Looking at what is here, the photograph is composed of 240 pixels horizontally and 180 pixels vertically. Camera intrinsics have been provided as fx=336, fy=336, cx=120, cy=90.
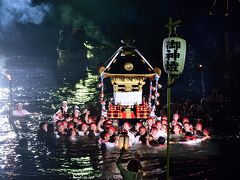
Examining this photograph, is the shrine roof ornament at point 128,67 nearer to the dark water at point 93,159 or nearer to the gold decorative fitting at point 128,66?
the gold decorative fitting at point 128,66

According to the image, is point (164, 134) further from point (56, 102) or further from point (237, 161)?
point (56, 102)

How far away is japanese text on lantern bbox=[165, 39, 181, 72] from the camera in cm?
1117

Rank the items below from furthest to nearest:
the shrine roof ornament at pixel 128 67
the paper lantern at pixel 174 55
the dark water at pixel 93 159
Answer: the shrine roof ornament at pixel 128 67 < the dark water at pixel 93 159 < the paper lantern at pixel 174 55

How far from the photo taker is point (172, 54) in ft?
37.0

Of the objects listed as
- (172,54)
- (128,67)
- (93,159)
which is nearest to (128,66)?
(128,67)

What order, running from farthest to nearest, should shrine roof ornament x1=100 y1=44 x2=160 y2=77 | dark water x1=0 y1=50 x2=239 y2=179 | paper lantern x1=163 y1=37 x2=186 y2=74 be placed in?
shrine roof ornament x1=100 y1=44 x2=160 y2=77 < dark water x1=0 y1=50 x2=239 y2=179 < paper lantern x1=163 y1=37 x2=186 y2=74

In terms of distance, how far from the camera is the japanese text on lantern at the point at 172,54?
11172 mm

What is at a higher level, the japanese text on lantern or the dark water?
the japanese text on lantern

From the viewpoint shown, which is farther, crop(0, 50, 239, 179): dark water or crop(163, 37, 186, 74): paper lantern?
crop(0, 50, 239, 179): dark water

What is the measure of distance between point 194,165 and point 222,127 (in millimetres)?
7513

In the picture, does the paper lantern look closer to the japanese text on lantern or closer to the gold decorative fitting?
the japanese text on lantern

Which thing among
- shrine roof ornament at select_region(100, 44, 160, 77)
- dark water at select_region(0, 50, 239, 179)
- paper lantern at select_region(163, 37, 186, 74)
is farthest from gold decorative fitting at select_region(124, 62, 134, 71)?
paper lantern at select_region(163, 37, 186, 74)

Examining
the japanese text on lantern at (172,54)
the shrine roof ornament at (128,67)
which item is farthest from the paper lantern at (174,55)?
the shrine roof ornament at (128,67)

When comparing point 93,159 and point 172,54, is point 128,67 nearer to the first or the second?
point 93,159
